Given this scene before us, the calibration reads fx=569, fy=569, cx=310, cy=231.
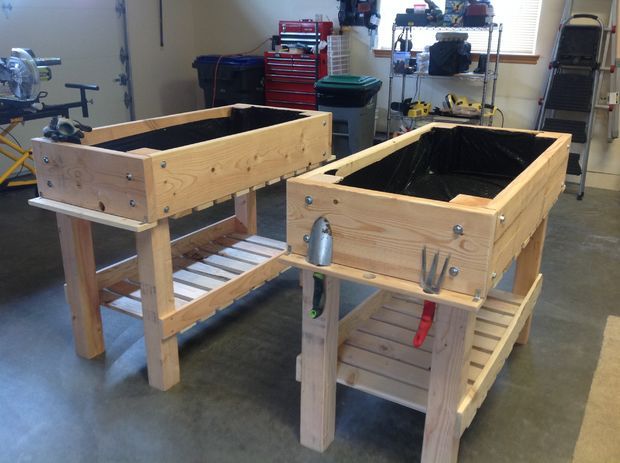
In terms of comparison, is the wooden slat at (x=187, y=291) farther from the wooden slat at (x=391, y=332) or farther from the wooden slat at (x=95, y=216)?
the wooden slat at (x=391, y=332)

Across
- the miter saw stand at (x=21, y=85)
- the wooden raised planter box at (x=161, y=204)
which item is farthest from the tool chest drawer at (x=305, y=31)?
the wooden raised planter box at (x=161, y=204)

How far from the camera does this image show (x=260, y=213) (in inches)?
169

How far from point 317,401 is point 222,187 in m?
0.91

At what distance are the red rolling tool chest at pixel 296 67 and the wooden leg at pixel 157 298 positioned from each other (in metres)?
3.81

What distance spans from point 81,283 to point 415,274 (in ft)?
4.84

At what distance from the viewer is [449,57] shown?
4910 millimetres

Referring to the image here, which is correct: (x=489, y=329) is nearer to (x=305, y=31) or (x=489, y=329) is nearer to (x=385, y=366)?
(x=385, y=366)

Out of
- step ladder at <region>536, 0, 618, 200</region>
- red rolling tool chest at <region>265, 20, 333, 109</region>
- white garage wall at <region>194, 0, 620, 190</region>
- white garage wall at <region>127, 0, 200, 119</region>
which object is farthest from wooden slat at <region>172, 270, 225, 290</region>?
white garage wall at <region>127, 0, 200, 119</region>

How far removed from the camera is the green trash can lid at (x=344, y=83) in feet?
16.4

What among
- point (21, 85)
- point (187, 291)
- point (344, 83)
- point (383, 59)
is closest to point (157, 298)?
point (187, 291)

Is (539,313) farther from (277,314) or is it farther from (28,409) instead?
(28,409)

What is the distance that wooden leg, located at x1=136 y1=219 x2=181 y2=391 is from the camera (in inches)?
80.4

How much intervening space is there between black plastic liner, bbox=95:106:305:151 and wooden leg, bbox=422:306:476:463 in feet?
5.39

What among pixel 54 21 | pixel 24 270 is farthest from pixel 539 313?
pixel 54 21
